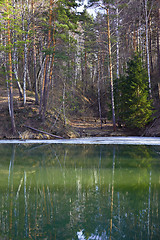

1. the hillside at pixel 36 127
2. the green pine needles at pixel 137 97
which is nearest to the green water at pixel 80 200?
the hillside at pixel 36 127

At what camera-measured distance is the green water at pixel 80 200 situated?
425 cm

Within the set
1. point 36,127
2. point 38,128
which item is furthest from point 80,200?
point 36,127

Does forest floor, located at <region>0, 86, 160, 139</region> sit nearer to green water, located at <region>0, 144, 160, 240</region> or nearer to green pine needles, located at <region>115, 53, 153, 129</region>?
green pine needles, located at <region>115, 53, 153, 129</region>

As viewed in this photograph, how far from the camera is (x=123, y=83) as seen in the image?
22.5 metres

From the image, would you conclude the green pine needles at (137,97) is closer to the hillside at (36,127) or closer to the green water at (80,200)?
the hillside at (36,127)

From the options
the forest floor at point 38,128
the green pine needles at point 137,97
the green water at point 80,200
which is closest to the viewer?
the green water at point 80,200

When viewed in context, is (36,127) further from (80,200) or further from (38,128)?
(80,200)

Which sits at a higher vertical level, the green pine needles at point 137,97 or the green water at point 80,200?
the green pine needles at point 137,97

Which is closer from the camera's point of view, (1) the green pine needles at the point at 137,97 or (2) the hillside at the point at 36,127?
(1) the green pine needles at the point at 137,97

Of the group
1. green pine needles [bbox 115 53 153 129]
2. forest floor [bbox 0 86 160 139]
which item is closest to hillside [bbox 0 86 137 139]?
forest floor [bbox 0 86 160 139]

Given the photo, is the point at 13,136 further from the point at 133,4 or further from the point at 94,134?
the point at 133,4

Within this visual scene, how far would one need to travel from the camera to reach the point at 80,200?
5824 millimetres

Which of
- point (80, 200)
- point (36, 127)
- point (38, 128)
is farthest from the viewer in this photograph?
point (36, 127)

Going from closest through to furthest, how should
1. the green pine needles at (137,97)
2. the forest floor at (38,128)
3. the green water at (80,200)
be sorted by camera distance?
the green water at (80,200) → the green pine needles at (137,97) → the forest floor at (38,128)
